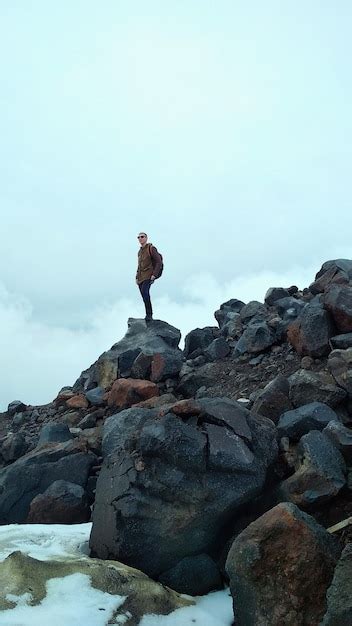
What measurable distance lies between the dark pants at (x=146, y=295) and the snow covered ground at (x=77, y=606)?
11.5 meters

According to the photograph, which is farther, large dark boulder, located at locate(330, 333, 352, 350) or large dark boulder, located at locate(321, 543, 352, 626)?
large dark boulder, located at locate(330, 333, 352, 350)

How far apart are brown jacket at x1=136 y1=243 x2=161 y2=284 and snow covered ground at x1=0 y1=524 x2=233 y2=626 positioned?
11620mm

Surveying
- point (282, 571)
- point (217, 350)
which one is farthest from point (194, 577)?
point (217, 350)

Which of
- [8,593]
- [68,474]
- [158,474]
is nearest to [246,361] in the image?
[68,474]

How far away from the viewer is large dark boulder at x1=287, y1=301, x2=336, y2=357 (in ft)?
45.5

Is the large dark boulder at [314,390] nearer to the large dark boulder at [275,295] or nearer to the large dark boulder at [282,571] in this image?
the large dark boulder at [282,571]

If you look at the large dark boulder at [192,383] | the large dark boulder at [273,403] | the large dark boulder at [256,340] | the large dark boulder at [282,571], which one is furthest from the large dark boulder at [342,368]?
the large dark boulder at [282,571]

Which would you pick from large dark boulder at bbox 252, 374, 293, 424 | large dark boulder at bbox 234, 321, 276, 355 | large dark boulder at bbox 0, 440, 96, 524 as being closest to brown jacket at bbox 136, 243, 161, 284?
large dark boulder at bbox 234, 321, 276, 355

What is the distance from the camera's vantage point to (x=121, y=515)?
25.2ft

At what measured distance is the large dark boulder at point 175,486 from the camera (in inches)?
295

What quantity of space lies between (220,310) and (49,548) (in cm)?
1587

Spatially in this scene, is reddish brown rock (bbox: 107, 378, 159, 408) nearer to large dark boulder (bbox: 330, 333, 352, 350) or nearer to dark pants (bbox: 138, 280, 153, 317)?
dark pants (bbox: 138, 280, 153, 317)

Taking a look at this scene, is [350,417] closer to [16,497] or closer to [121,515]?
[121,515]

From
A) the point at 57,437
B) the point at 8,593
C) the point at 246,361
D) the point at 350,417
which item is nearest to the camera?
the point at 8,593
